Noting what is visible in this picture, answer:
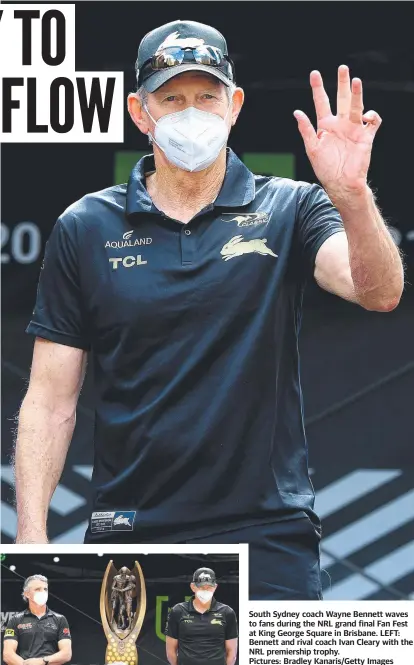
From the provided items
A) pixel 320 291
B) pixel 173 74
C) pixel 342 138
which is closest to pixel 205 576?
pixel 342 138

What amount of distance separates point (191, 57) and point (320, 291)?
254 cm

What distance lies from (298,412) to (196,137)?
25.6 inches

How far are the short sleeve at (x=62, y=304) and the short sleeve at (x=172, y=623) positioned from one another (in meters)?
0.74

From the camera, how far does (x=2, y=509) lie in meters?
6.02

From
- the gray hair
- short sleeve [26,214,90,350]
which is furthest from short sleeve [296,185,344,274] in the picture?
the gray hair

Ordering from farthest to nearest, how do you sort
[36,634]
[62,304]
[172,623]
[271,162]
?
[271,162]
[62,304]
[172,623]
[36,634]

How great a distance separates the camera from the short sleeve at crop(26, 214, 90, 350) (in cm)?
353

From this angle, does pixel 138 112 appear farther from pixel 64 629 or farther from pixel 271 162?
pixel 271 162

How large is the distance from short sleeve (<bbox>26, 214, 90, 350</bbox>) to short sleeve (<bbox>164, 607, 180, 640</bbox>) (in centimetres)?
74

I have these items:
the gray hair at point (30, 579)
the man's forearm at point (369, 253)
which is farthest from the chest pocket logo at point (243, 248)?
the gray hair at point (30, 579)

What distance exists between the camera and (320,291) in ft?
19.2

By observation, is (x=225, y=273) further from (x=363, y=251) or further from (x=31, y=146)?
(x=31, y=146)

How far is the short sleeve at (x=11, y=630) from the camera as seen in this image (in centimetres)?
300
